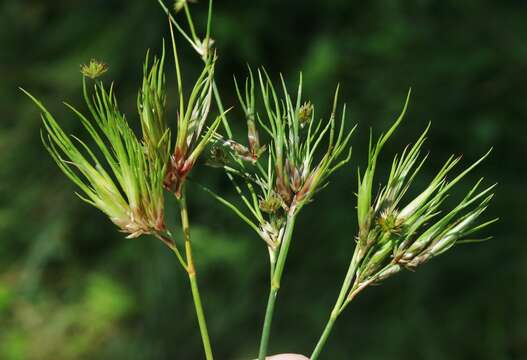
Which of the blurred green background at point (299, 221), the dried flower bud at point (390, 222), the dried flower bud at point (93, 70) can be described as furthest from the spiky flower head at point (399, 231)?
the blurred green background at point (299, 221)

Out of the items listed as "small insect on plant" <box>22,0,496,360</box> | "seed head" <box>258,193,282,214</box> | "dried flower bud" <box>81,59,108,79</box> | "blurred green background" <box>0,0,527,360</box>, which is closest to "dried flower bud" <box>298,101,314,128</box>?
"small insect on plant" <box>22,0,496,360</box>

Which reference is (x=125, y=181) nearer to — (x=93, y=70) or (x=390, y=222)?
(x=93, y=70)

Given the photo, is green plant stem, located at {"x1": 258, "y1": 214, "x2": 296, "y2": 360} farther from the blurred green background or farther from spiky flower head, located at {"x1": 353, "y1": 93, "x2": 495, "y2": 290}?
the blurred green background

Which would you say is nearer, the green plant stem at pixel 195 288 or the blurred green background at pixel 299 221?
the green plant stem at pixel 195 288

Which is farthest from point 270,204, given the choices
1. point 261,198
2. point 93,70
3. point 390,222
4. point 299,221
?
point 299,221

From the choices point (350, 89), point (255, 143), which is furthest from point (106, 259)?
point (255, 143)

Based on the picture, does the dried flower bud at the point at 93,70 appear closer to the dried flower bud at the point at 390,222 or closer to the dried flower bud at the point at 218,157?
the dried flower bud at the point at 218,157

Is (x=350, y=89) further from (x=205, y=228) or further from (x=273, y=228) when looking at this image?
(x=273, y=228)

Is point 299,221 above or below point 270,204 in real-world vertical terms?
below
